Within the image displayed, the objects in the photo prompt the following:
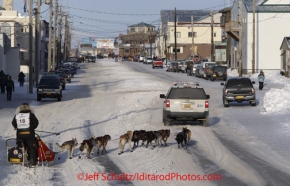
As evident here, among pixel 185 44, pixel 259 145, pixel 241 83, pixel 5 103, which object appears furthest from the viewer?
pixel 185 44

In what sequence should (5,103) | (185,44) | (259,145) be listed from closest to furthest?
(259,145) → (5,103) → (185,44)

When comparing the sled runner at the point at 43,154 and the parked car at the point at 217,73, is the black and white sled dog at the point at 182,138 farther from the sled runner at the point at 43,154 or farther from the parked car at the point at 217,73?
the parked car at the point at 217,73

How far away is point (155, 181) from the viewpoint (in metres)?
13.7

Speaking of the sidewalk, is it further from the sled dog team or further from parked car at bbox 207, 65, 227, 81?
parked car at bbox 207, 65, 227, 81

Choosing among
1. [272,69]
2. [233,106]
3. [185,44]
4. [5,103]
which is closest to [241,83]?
[233,106]

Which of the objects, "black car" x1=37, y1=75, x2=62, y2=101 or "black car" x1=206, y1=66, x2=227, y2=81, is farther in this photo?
"black car" x1=206, y1=66, x2=227, y2=81

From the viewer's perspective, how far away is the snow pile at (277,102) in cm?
2982

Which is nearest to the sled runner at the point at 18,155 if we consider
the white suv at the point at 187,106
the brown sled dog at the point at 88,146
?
the brown sled dog at the point at 88,146

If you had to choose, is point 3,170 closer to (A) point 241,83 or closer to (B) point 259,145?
(B) point 259,145

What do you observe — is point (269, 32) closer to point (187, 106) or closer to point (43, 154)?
point (187, 106)

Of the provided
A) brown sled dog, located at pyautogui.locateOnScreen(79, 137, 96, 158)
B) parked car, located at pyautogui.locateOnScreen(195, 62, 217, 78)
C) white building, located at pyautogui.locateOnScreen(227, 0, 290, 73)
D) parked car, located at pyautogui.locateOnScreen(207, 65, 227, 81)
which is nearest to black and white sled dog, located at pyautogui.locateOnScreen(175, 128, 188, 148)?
brown sled dog, located at pyautogui.locateOnScreen(79, 137, 96, 158)

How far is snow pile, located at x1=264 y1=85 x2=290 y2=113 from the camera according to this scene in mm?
29819

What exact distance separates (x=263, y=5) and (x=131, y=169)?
59568 millimetres

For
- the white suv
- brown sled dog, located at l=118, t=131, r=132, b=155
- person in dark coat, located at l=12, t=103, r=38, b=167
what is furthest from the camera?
the white suv
